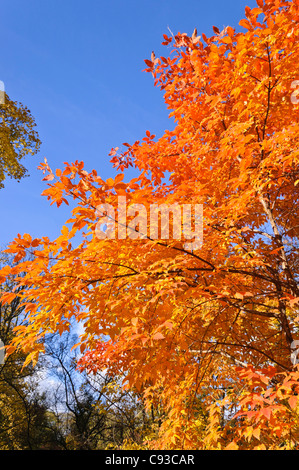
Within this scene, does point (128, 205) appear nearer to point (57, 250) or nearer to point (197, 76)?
point (57, 250)

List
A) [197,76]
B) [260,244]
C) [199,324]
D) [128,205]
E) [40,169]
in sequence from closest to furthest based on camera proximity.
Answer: [128,205]
[40,169]
[197,76]
[199,324]
[260,244]

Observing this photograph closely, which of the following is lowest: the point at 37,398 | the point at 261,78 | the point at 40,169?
the point at 37,398

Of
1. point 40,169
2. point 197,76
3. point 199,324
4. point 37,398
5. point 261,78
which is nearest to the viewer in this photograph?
A: point 40,169

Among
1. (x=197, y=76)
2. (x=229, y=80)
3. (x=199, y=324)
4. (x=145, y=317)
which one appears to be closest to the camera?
(x=145, y=317)

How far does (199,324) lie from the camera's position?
4.14m

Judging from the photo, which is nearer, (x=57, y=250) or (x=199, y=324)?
(x=57, y=250)

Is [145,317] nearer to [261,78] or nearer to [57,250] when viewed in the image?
[57,250]

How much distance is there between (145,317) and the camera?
2812mm

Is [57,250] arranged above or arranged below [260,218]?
below

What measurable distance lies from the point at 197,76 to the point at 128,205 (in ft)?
7.44

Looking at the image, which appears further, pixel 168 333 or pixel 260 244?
pixel 260 244
